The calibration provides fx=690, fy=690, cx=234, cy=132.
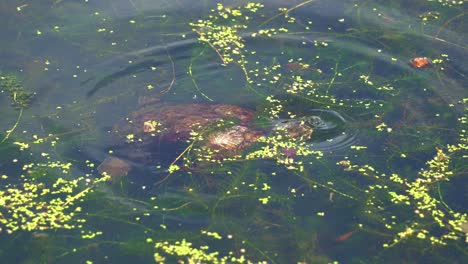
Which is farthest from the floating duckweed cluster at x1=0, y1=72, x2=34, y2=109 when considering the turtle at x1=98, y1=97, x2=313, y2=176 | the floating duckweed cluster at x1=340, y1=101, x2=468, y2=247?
the floating duckweed cluster at x1=340, y1=101, x2=468, y2=247

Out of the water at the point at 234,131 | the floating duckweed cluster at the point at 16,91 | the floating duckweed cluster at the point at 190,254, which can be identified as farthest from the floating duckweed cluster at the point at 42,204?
the floating duckweed cluster at the point at 16,91

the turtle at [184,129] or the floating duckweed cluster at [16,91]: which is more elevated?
the floating duckweed cluster at [16,91]

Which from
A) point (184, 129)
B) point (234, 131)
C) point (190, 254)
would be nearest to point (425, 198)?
point (234, 131)

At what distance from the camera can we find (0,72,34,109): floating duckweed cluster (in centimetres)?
435

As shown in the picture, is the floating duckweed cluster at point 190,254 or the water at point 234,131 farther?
the water at point 234,131

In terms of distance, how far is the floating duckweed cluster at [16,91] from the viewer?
171 inches

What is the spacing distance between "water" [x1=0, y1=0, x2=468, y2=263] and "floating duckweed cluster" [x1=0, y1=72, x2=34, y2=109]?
0.06ft

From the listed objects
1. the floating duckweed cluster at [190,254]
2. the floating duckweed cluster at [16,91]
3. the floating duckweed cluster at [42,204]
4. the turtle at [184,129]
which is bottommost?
the floating duckweed cluster at [190,254]

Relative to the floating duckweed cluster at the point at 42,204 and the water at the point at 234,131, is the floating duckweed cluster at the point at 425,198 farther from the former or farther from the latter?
→ the floating duckweed cluster at the point at 42,204

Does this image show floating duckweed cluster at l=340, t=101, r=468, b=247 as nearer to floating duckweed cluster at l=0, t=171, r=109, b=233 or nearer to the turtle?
the turtle

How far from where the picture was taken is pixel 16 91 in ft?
14.6

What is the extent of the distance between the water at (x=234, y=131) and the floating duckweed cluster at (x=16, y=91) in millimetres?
18

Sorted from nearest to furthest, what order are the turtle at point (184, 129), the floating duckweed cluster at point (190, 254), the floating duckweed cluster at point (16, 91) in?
the floating duckweed cluster at point (190, 254), the turtle at point (184, 129), the floating duckweed cluster at point (16, 91)

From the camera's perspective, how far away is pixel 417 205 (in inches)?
146
